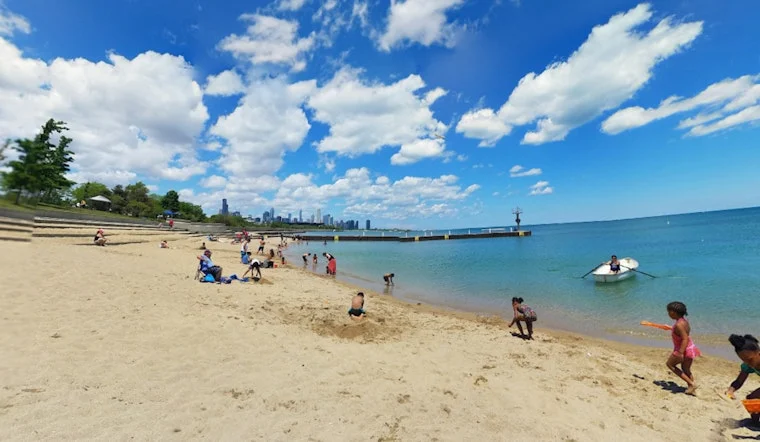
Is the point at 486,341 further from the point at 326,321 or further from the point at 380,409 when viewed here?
the point at 380,409

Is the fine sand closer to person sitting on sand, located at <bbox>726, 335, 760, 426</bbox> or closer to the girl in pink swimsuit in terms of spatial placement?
the girl in pink swimsuit

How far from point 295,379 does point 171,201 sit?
10140cm

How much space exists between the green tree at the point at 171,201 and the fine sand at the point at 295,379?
92543 mm

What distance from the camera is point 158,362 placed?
5395 millimetres

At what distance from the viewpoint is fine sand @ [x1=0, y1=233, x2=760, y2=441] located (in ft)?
13.4

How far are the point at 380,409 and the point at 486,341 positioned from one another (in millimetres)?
5246

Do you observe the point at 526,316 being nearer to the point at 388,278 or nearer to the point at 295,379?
the point at 295,379

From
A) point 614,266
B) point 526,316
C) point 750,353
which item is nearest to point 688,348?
point 750,353

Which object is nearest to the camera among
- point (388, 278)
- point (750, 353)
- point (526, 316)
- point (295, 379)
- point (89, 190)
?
point (750, 353)

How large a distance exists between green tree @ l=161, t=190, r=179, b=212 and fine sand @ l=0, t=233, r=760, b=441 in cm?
9254

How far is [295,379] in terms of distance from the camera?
5.55 meters

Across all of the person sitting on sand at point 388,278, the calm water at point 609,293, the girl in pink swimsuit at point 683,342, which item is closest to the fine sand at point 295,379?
the girl in pink swimsuit at point 683,342

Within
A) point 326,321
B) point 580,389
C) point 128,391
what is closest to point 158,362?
point 128,391

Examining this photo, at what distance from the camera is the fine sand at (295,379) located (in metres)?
4.09
